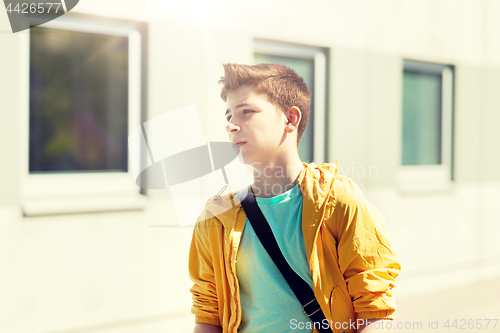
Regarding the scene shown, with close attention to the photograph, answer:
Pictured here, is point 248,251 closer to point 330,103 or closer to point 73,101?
point 73,101

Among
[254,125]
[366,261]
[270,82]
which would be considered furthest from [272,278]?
[270,82]

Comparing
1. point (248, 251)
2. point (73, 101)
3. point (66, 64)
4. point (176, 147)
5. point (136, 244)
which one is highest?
point (66, 64)

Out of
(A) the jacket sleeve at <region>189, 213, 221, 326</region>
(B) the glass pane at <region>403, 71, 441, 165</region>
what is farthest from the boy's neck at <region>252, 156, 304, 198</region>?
(B) the glass pane at <region>403, 71, 441, 165</region>

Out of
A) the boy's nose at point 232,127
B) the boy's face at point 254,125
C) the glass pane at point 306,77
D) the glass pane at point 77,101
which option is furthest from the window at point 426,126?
the boy's nose at point 232,127

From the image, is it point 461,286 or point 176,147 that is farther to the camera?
point 461,286

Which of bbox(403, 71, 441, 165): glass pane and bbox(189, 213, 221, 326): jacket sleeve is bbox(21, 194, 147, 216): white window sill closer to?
bbox(189, 213, 221, 326): jacket sleeve

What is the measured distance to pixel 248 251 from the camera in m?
1.60

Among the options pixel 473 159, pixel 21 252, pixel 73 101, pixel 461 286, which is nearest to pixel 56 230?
pixel 21 252

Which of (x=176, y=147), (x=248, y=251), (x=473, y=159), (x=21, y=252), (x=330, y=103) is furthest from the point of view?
(x=473, y=159)

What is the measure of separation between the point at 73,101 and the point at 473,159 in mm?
5810

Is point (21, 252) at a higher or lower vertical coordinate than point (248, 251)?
lower

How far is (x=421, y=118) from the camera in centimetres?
669

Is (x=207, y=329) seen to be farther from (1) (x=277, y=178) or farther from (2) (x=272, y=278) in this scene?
(1) (x=277, y=178)

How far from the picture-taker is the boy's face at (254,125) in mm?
1609
